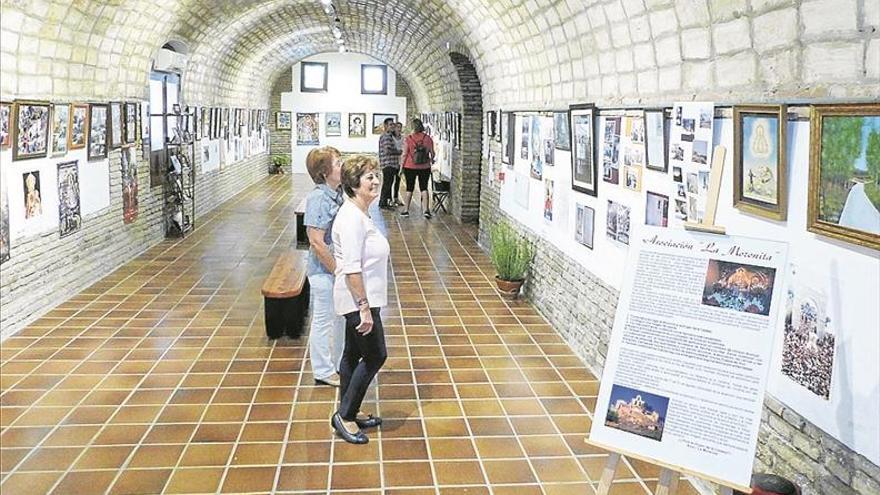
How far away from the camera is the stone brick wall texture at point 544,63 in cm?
299

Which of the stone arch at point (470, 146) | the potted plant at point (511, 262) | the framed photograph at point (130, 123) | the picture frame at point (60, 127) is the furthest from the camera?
Answer: the stone arch at point (470, 146)

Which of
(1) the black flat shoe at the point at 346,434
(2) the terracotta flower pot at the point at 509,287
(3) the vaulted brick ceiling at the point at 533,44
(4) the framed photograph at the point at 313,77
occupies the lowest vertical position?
(1) the black flat shoe at the point at 346,434

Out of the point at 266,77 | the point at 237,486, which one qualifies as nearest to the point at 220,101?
the point at 266,77

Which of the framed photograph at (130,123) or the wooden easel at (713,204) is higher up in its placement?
the framed photograph at (130,123)

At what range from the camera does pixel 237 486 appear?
374 centimetres

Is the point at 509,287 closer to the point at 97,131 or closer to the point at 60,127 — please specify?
the point at 60,127

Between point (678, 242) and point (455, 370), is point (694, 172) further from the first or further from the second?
point (455, 370)

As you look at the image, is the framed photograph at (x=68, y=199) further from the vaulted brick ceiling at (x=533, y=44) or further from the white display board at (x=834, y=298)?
the white display board at (x=834, y=298)

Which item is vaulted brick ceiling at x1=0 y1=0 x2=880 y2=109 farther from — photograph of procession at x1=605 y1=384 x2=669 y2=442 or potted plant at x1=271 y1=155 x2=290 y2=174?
potted plant at x1=271 y1=155 x2=290 y2=174

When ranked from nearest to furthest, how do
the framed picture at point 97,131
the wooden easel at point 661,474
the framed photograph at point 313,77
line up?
the wooden easel at point 661,474 → the framed picture at point 97,131 → the framed photograph at point 313,77

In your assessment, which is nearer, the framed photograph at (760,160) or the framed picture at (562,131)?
the framed photograph at (760,160)

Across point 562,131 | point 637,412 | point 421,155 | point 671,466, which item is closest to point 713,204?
point 637,412

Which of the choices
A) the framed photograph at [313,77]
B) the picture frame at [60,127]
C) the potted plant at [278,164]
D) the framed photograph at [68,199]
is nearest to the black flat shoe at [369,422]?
the framed photograph at [68,199]

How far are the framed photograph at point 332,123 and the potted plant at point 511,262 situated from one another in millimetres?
17827
